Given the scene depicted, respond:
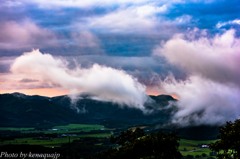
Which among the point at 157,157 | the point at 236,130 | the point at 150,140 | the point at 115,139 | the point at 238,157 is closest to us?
the point at 238,157

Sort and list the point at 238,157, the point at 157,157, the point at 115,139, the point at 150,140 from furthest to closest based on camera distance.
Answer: the point at 115,139, the point at 150,140, the point at 157,157, the point at 238,157

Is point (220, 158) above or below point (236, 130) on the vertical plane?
below

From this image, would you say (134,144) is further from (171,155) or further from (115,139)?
(115,139)

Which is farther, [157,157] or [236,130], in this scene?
[157,157]

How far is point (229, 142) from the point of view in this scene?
75.6 meters

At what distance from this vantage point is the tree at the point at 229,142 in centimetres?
7331

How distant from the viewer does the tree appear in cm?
7331

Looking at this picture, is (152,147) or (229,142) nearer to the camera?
(229,142)

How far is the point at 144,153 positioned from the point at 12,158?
95346 mm

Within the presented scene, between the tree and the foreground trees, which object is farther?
the foreground trees

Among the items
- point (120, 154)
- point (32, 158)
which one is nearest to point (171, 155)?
point (120, 154)

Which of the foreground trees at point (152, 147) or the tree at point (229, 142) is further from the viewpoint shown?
the foreground trees at point (152, 147)

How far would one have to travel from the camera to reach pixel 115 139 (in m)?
111

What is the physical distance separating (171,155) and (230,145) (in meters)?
19.0
